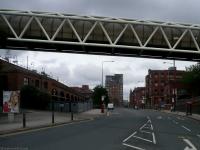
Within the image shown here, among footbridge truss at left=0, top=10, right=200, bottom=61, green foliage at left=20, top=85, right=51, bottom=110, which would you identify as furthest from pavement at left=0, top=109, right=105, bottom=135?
green foliage at left=20, top=85, right=51, bottom=110

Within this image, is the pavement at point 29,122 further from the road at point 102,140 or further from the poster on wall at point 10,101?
the road at point 102,140

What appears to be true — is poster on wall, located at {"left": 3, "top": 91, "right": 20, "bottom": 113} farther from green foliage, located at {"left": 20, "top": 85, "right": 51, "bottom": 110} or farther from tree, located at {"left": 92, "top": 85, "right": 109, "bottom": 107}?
tree, located at {"left": 92, "top": 85, "right": 109, "bottom": 107}

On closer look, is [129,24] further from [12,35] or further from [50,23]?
[12,35]

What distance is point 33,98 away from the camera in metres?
75.5

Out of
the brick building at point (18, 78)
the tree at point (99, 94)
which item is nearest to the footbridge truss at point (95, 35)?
the brick building at point (18, 78)

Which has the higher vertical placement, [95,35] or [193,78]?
[95,35]

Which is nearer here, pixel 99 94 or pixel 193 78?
pixel 193 78

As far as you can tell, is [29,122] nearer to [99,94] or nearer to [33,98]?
[33,98]

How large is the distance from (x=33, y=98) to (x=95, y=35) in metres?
27.1

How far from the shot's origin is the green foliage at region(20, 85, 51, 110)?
242ft

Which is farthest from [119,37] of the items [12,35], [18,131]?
[18,131]

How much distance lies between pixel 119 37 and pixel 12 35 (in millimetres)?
11169

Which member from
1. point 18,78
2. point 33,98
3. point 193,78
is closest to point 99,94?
point 193,78

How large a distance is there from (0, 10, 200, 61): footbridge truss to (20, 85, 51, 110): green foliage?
2155cm
